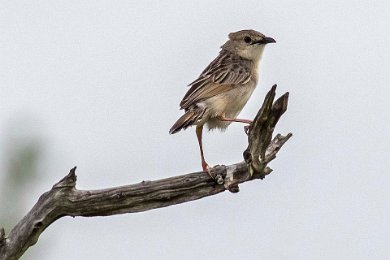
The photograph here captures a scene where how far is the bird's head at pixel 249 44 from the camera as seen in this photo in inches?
436

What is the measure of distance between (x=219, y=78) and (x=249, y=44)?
104 cm

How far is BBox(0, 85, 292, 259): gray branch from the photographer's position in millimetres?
7270

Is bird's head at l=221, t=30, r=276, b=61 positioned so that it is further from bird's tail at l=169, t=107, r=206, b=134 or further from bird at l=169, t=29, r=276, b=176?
bird's tail at l=169, t=107, r=206, b=134

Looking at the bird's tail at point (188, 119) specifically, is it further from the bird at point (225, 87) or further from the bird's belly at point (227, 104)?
the bird's belly at point (227, 104)

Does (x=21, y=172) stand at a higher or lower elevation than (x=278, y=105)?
lower

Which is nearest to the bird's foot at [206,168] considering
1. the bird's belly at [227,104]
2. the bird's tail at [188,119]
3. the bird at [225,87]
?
the bird at [225,87]

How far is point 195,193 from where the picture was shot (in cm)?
796

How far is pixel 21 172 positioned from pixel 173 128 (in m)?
1.77

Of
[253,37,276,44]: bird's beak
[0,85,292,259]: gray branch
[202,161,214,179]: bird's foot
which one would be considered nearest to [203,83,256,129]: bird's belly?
[253,37,276,44]: bird's beak

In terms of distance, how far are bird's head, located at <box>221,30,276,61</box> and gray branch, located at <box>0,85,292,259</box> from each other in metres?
3.25

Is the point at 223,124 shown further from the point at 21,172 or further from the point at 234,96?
the point at 21,172

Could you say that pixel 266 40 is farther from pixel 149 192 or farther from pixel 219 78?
pixel 149 192

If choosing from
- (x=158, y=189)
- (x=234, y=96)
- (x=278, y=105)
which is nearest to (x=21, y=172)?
(x=158, y=189)

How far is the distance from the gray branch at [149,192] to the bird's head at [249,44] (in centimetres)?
325
